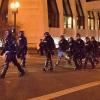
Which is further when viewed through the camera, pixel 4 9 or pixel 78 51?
pixel 4 9

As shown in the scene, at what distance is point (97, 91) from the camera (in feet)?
47.3

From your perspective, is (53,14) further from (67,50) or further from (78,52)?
(78,52)

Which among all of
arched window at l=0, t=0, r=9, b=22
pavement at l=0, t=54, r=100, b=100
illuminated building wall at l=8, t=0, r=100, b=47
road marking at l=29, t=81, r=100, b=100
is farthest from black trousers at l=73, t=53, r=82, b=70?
arched window at l=0, t=0, r=9, b=22

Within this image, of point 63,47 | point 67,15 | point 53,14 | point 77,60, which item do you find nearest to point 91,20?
point 67,15

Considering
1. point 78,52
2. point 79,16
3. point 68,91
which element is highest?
point 79,16

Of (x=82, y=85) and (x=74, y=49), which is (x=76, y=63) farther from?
(x=82, y=85)

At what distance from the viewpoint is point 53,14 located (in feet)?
199

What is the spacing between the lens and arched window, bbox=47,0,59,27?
59844 mm

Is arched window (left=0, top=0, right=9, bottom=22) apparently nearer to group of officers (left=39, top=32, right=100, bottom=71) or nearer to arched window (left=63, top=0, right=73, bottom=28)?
arched window (left=63, top=0, right=73, bottom=28)

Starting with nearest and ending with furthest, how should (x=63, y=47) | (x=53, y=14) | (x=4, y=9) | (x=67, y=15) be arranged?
(x=63, y=47)
(x=4, y=9)
(x=53, y=14)
(x=67, y=15)

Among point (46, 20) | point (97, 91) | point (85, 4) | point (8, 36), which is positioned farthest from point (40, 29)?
point (97, 91)

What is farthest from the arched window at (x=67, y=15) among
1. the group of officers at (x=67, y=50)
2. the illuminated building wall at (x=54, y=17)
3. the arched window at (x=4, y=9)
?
the group of officers at (x=67, y=50)

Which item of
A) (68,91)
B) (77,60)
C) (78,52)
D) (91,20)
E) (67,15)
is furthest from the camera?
(91,20)

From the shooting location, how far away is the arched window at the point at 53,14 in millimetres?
59844
